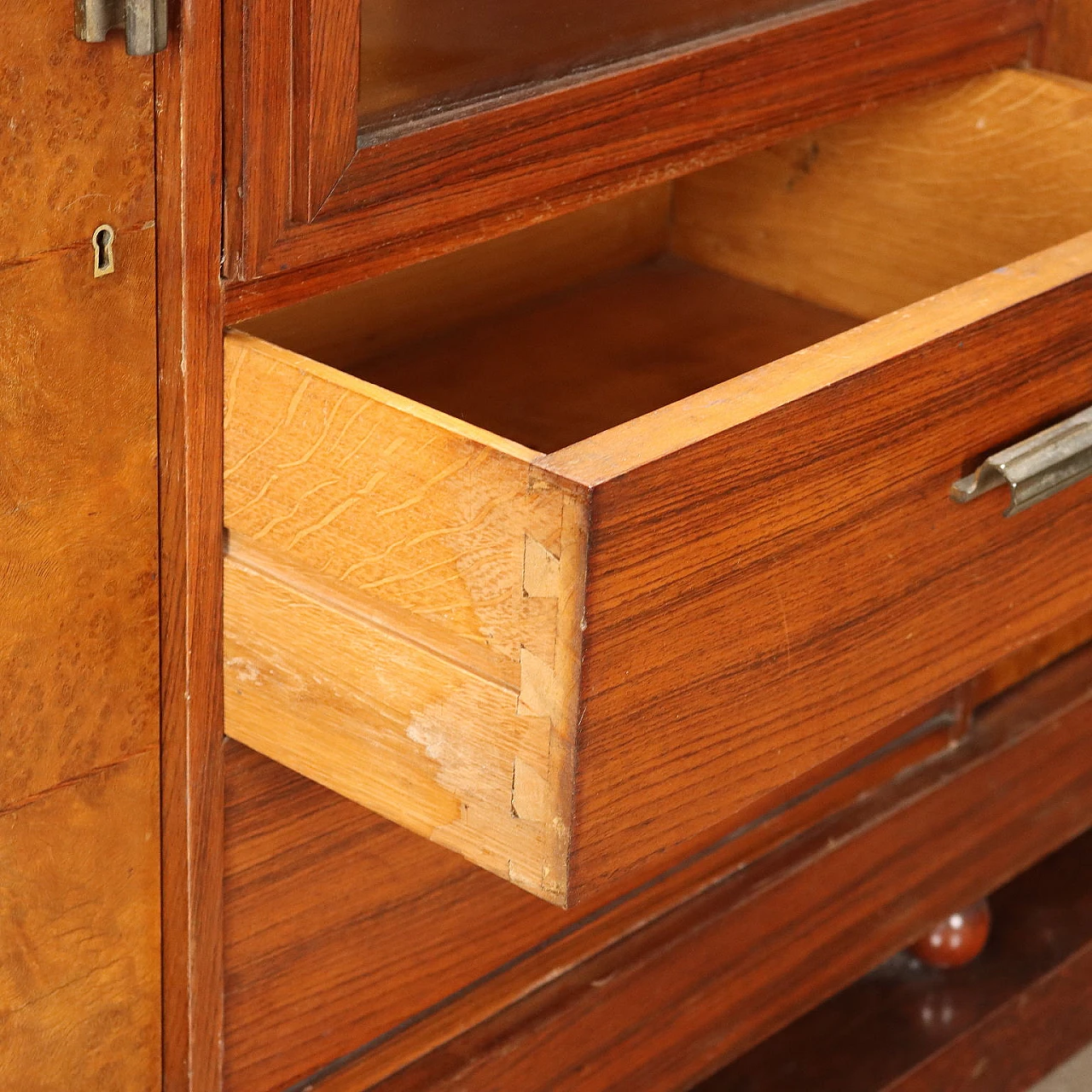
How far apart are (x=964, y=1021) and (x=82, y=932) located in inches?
26.3

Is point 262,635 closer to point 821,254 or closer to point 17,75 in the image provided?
point 17,75

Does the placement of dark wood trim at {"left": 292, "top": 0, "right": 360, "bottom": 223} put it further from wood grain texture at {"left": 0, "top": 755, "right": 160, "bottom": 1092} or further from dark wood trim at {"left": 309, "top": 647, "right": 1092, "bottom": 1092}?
dark wood trim at {"left": 309, "top": 647, "right": 1092, "bottom": 1092}

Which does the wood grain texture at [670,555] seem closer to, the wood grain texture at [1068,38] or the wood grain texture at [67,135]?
the wood grain texture at [67,135]

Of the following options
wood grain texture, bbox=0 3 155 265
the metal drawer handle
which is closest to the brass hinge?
wood grain texture, bbox=0 3 155 265

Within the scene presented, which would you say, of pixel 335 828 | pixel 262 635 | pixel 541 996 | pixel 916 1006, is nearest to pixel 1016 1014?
pixel 916 1006

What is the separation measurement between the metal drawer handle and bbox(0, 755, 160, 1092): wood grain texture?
32cm

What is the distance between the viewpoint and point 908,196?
3.01ft

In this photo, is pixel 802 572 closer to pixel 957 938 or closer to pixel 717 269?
pixel 717 269

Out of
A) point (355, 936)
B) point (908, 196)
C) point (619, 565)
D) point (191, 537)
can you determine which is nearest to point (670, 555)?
point (619, 565)

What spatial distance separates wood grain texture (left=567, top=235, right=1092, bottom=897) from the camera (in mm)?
549

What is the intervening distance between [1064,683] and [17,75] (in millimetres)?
814

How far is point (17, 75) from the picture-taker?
1.69 feet

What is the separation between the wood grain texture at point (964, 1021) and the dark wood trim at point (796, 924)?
82 millimetres

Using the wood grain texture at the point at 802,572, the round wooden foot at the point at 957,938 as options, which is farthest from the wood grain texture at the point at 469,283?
the round wooden foot at the point at 957,938
